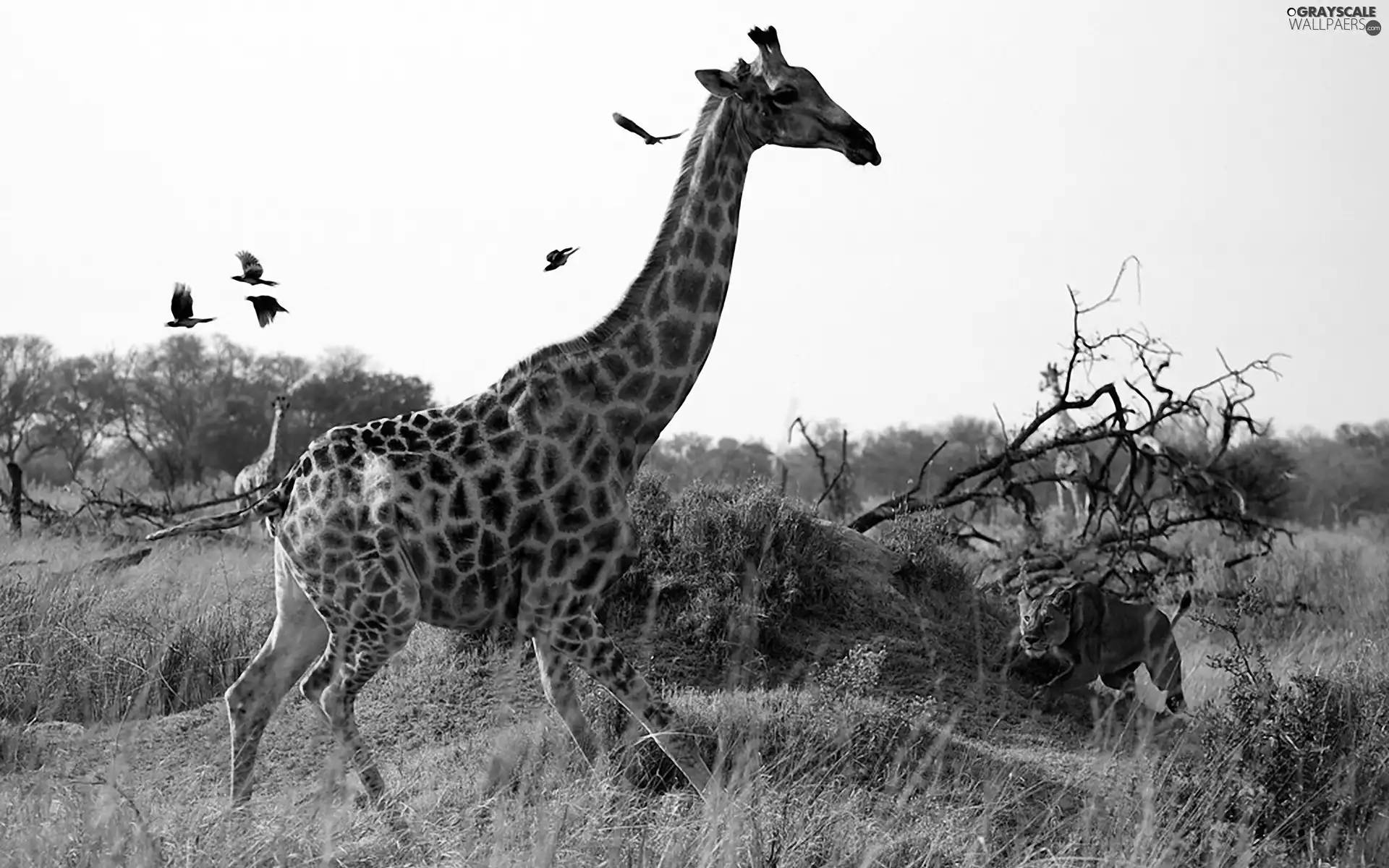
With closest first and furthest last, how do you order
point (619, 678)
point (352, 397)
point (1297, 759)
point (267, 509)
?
A: point (619, 678) → point (267, 509) → point (1297, 759) → point (352, 397)

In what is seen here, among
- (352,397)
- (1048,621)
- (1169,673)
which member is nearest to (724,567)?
(1048,621)

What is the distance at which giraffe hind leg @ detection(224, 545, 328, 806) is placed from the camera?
536cm

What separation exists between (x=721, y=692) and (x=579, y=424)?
229cm

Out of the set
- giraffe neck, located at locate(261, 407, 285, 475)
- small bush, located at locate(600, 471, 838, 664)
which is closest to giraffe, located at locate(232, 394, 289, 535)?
giraffe neck, located at locate(261, 407, 285, 475)

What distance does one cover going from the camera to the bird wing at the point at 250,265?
5.89 metres

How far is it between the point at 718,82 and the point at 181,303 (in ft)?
7.84

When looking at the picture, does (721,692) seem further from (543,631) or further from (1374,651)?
(1374,651)

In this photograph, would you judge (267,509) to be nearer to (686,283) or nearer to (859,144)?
(686,283)

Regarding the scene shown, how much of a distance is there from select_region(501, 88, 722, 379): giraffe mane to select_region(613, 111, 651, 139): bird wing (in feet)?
0.70

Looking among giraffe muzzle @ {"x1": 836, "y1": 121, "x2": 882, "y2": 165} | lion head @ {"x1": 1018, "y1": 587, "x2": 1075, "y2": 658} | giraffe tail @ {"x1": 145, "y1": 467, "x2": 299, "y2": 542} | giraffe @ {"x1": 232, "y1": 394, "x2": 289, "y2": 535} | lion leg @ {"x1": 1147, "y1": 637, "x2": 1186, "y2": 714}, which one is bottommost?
lion leg @ {"x1": 1147, "y1": 637, "x2": 1186, "y2": 714}

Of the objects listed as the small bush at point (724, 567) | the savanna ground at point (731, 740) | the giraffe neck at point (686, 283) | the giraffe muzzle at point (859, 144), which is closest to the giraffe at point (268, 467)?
the savanna ground at point (731, 740)

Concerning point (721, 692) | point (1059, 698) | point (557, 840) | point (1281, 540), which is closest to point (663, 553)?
point (721, 692)

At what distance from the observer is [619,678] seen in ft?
17.5

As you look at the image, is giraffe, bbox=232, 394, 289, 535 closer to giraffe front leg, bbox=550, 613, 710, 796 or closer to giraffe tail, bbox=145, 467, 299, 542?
giraffe tail, bbox=145, 467, 299, 542
